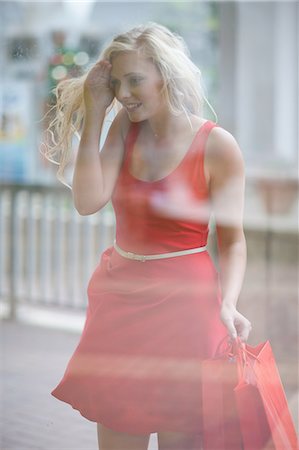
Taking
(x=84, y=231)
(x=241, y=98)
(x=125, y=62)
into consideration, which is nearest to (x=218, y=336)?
(x=125, y=62)

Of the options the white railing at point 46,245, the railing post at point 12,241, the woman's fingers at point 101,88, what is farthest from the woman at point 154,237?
the railing post at point 12,241

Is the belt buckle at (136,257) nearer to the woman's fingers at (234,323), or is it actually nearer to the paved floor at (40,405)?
the woman's fingers at (234,323)

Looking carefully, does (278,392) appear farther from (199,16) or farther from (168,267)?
(199,16)

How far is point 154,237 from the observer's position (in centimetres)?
165

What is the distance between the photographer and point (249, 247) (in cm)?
350

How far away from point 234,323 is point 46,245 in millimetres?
2948

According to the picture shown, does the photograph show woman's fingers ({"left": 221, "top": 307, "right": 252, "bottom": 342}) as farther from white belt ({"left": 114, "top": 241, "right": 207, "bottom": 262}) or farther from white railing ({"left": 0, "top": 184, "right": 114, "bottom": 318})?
white railing ({"left": 0, "top": 184, "right": 114, "bottom": 318})

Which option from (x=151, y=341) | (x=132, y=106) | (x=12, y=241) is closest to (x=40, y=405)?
(x=151, y=341)

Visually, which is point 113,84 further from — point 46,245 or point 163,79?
point 46,245

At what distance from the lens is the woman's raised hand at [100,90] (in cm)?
162

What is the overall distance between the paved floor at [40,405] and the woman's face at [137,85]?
2.08 ft

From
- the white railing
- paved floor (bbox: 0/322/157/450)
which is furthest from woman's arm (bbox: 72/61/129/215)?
the white railing

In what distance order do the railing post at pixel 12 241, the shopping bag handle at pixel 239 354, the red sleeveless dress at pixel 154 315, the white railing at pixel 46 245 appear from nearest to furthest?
the shopping bag handle at pixel 239 354
the red sleeveless dress at pixel 154 315
the white railing at pixel 46 245
the railing post at pixel 12 241

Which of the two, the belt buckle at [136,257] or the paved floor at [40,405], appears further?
the paved floor at [40,405]
